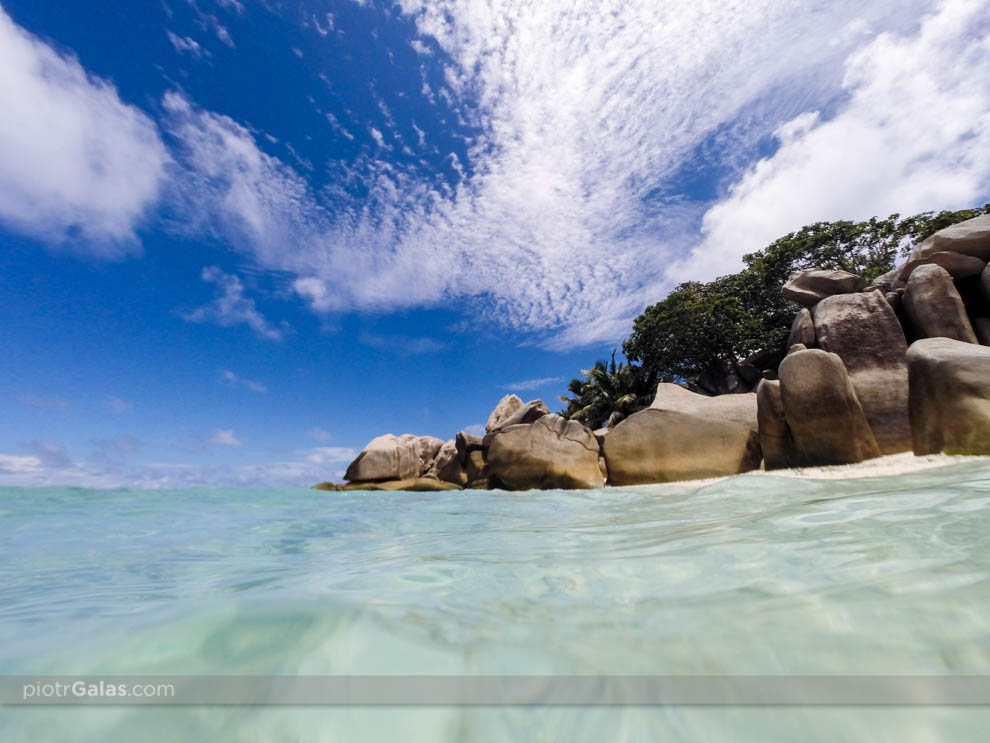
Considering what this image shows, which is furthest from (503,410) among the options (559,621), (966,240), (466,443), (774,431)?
(559,621)

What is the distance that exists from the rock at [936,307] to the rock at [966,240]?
2.64 meters

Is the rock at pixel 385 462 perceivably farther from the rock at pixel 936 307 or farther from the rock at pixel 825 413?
the rock at pixel 936 307

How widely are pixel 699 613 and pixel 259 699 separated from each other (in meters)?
1.28

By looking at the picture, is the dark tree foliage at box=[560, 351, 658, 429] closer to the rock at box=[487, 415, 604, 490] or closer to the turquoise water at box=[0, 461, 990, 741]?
the rock at box=[487, 415, 604, 490]

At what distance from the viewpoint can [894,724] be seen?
829 millimetres

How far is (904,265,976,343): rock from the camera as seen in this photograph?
8.34 m

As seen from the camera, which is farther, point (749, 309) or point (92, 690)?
point (749, 309)

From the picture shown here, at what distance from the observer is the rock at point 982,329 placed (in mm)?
9320

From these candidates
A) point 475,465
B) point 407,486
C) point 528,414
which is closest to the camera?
point 407,486

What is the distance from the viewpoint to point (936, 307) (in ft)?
27.9

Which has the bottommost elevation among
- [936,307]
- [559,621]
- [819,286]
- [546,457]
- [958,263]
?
[559,621]

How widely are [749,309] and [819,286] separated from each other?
9.36 metres

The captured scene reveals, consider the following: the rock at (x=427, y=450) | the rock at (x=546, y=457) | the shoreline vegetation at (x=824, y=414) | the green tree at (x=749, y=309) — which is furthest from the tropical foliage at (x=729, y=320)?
the rock at (x=546, y=457)

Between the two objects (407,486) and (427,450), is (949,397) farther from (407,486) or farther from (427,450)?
(427,450)
